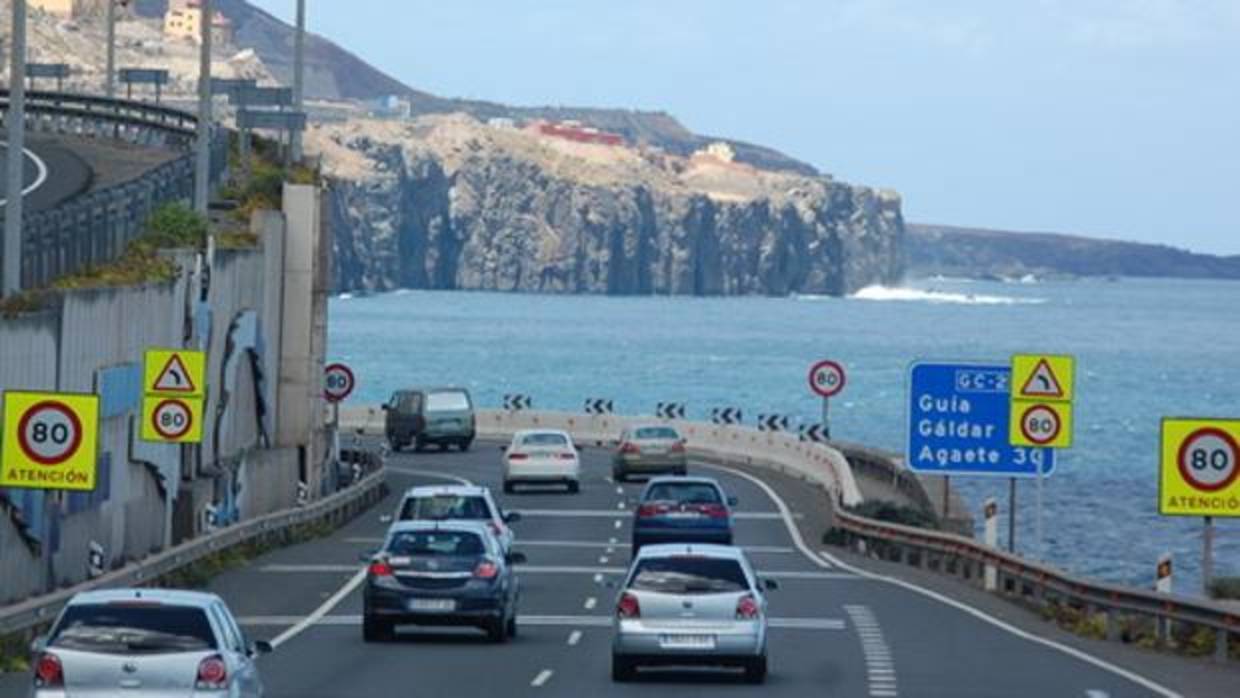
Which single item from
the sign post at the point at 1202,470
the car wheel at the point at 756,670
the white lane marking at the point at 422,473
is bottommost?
the white lane marking at the point at 422,473

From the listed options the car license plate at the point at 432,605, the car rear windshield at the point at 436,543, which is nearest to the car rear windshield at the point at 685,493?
the car rear windshield at the point at 436,543

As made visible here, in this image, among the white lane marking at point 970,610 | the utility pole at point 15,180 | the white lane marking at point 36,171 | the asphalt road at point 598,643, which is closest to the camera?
the asphalt road at point 598,643

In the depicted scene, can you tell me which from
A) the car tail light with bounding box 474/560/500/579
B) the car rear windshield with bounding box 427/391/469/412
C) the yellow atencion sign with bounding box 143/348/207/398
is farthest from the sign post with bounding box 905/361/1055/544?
the car rear windshield with bounding box 427/391/469/412

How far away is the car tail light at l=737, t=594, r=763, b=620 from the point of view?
29.7 meters

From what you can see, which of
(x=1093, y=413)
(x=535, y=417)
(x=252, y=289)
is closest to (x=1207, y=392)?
(x=1093, y=413)

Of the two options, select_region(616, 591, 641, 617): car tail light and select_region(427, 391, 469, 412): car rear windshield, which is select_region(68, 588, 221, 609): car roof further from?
select_region(427, 391, 469, 412): car rear windshield

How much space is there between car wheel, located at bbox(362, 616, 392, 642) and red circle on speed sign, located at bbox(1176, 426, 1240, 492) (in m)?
8.47

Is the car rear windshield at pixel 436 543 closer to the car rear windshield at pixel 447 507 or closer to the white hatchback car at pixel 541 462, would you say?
the car rear windshield at pixel 447 507

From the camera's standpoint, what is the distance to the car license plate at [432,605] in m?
33.3

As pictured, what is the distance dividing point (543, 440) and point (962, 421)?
24.3 metres

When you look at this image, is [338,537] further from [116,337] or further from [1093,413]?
[1093,413]

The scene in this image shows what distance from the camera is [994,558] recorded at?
44.7m

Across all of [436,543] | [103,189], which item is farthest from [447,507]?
[103,189]

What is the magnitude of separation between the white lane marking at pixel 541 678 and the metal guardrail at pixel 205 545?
4.23 meters
